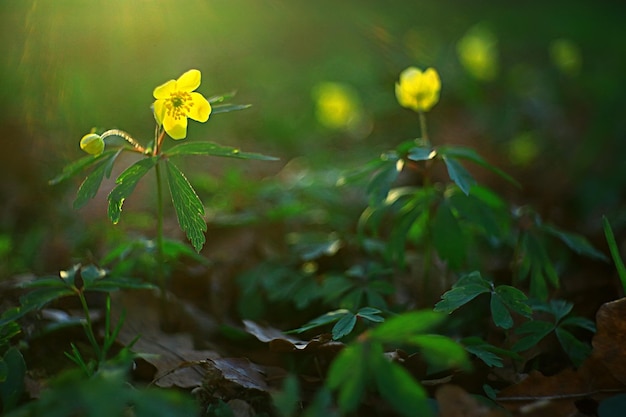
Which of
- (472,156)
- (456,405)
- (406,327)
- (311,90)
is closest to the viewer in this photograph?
(406,327)

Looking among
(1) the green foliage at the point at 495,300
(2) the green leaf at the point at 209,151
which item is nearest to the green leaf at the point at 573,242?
(1) the green foliage at the point at 495,300

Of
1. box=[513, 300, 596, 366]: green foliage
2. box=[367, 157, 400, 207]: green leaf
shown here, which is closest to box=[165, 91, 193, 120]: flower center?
box=[367, 157, 400, 207]: green leaf

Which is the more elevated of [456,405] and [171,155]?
[171,155]

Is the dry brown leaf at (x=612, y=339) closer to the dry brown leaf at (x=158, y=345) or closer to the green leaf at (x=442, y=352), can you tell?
the green leaf at (x=442, y=352)

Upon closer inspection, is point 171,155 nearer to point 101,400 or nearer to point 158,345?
point 158,345

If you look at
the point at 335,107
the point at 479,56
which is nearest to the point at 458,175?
the point at 335,107

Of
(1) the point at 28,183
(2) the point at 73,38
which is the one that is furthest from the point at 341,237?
(2) the point at 73,38
